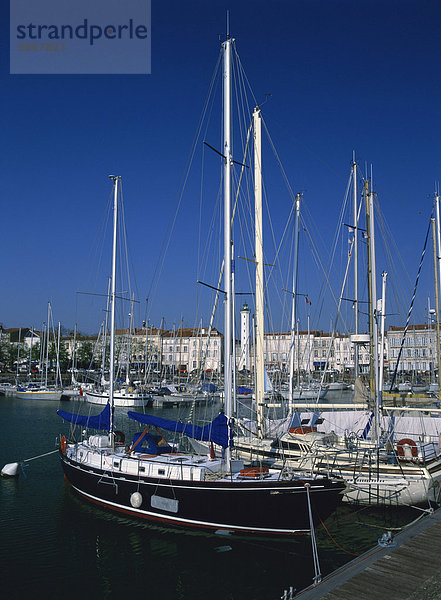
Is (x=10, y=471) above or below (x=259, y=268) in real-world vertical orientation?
below

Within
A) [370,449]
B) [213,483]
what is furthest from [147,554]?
[370,449]

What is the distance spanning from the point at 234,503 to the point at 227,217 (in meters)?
9.81

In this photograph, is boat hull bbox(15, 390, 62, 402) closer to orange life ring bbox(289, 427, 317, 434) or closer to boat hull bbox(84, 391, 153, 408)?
boat hull bbox(84, 391, 153, 408)

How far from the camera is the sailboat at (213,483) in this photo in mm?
16219

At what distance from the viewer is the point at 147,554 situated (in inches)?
635

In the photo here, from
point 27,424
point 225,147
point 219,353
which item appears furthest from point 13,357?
point 225,147

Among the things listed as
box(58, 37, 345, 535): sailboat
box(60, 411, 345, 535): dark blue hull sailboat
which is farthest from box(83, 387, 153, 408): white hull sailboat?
box(60, 411, 345, 535): dark blue hull sailboat

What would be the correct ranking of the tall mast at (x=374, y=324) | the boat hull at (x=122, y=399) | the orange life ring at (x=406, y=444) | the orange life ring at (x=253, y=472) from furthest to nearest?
1. the boat hull at (x=122, y=399)
2. the tall mast at (x=374, y=324)
3. the orange life ring at (x=406, y=444)
4. the orange life ring at (x=253, y=472)

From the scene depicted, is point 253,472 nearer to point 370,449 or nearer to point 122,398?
point 370,449

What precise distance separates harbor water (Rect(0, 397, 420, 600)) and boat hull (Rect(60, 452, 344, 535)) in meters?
0.42

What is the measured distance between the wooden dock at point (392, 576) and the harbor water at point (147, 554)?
11.3 feet

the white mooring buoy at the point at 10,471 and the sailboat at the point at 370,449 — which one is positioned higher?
the sailboat at the point at 370,449

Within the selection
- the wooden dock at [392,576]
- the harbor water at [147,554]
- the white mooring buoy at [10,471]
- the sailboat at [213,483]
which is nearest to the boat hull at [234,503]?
the sailboat at [213,483]

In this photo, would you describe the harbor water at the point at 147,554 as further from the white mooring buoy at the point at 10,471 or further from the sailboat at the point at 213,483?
the white mooring buoy at the point at 10,471
